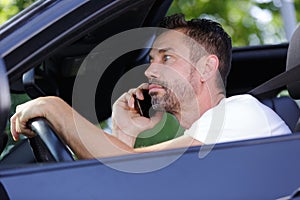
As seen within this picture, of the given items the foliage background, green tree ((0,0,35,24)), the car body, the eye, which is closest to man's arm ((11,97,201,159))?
the car body

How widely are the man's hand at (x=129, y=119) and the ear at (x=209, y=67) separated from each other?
0.66 ft

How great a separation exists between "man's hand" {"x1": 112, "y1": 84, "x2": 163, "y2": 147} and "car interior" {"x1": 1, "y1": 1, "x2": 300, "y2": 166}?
11 centimetres

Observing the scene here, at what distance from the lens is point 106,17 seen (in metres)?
1.99

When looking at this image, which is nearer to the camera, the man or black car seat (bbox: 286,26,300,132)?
the man

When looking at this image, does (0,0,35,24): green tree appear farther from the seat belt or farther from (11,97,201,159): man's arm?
(11,97,201,159): man's arm

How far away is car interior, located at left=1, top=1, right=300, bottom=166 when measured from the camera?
2.53 m

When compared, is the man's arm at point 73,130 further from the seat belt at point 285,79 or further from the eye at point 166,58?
the seat belt at point 285,79

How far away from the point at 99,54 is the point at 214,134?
662mm

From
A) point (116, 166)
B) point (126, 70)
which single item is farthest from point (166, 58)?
point (116, 166)

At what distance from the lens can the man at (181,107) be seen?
2.08 meters

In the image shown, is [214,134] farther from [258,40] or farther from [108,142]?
[258,40]

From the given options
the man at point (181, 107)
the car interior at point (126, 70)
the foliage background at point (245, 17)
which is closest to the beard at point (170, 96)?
the man at point (181, 107)

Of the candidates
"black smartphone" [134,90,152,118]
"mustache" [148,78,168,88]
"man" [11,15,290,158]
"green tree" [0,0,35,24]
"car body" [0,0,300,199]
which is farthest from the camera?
"green tree" [0,0,35,24]

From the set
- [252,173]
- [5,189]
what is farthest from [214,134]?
[5,189]
